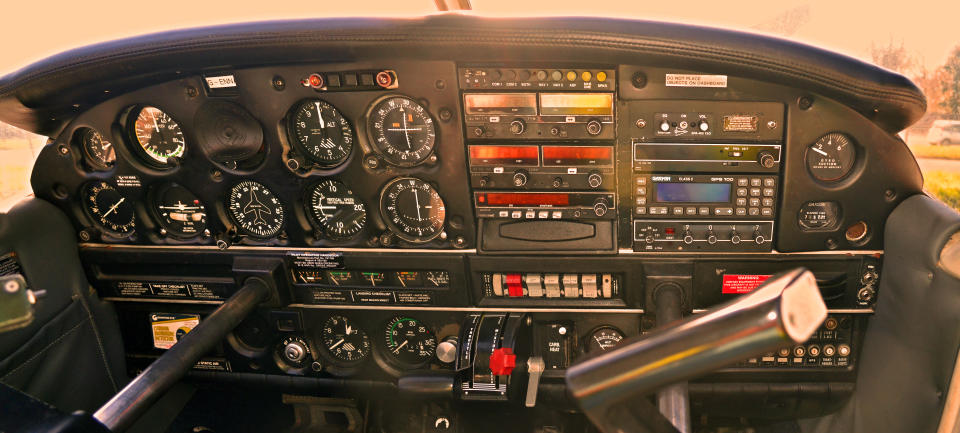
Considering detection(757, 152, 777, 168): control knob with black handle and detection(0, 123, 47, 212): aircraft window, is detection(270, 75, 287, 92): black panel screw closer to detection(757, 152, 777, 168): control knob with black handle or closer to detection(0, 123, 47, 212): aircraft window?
detection(0, 123, 47, 212): aircraft window

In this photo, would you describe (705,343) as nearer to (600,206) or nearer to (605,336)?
(600,206)

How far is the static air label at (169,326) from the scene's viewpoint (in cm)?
278

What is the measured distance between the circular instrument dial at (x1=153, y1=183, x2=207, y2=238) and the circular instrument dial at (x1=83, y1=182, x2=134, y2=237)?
126mm

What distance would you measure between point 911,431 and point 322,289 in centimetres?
226

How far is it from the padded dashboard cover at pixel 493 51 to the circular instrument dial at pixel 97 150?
1.04 ft

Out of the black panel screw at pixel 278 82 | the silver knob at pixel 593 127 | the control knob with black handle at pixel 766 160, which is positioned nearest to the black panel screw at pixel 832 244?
the control knob with black handle at pixel 766 160

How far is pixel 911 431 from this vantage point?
2.02m

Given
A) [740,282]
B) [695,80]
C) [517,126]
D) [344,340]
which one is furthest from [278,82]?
[740,282]

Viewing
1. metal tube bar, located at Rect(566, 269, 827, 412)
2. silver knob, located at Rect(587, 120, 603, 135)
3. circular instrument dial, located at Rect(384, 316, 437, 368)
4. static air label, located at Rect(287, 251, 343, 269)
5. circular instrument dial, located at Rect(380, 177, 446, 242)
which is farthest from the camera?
circular instrument dial, located at Rect(384, 316, 437, 368)

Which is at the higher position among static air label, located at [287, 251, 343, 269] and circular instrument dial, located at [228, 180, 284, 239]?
circular instrument dial, located at [228, 180, 284, 239]

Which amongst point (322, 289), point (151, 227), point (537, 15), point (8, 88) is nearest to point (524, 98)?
point (537, 15)

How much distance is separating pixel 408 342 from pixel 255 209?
884 mm

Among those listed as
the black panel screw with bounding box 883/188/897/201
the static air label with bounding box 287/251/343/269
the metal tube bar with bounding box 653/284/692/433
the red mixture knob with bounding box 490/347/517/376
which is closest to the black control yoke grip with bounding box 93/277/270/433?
the static air label with bounding box 287/251/343/269

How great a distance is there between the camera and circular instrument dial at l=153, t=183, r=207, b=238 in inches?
101
